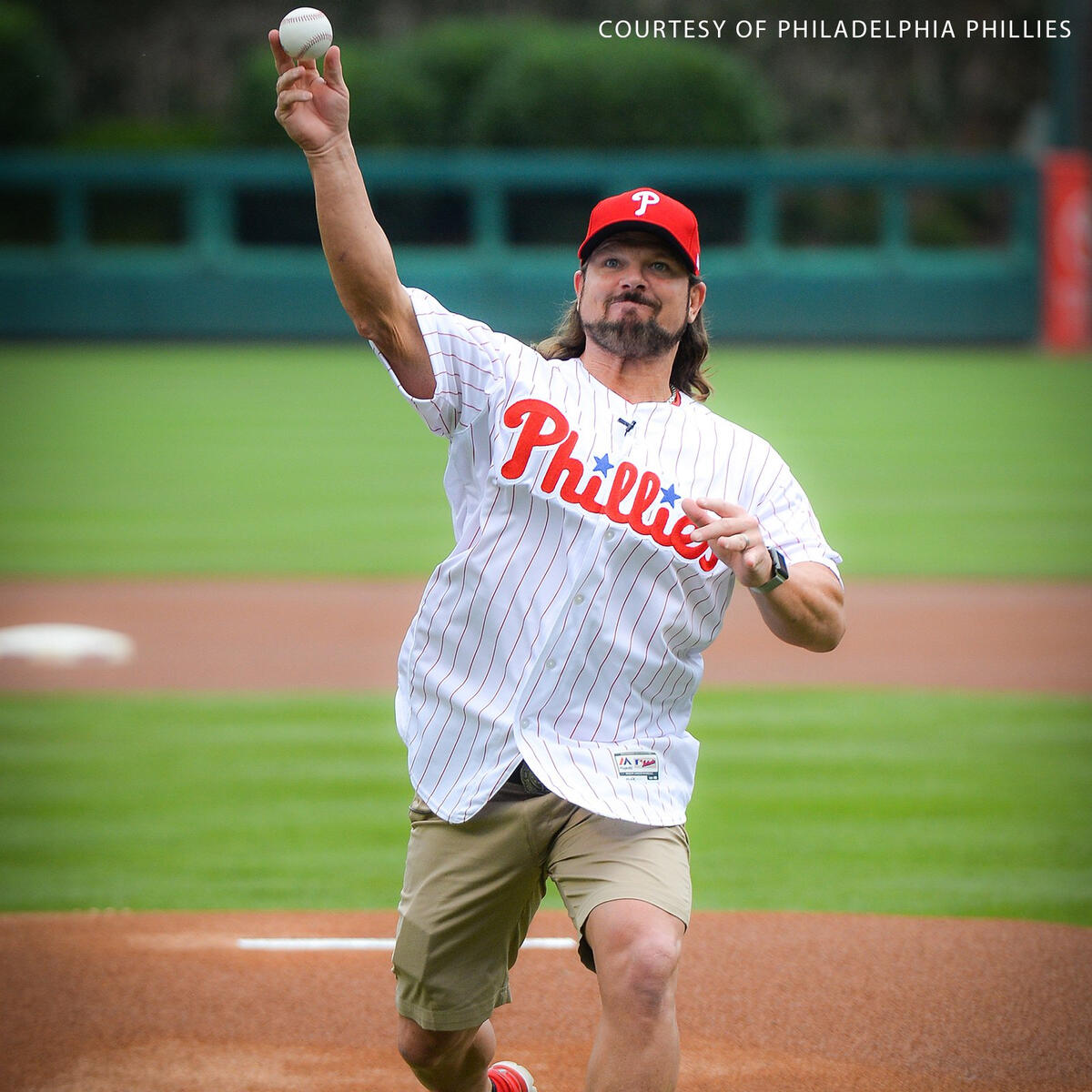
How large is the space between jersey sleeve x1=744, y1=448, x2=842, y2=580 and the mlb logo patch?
0.50m

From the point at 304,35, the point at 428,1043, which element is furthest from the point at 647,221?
the point at 428,1043

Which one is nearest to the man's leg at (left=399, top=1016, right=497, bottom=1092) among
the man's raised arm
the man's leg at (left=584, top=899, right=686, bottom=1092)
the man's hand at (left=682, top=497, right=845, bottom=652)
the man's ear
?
the man's leg at (left=584, top=899, right=686, bottom=1092)

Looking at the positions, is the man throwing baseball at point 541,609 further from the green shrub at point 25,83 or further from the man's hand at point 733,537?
the green shrub at point 25,83

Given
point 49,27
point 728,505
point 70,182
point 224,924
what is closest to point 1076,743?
point 224,924

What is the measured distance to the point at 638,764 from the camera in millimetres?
3277

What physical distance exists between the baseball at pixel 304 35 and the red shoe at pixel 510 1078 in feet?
7.36

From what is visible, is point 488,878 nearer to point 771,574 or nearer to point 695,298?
point 771,574

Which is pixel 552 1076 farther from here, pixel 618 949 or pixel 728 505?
pixel 728 505

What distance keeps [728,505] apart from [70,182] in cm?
2808

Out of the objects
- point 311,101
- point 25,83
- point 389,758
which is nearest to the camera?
point 311,101

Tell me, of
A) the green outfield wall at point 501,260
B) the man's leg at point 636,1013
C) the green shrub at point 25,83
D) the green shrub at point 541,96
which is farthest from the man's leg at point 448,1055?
the green shrub at point 25,83

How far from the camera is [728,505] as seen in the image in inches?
123

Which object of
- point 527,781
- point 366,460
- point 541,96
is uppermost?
point 541,96

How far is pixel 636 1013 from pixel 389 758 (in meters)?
4.16
